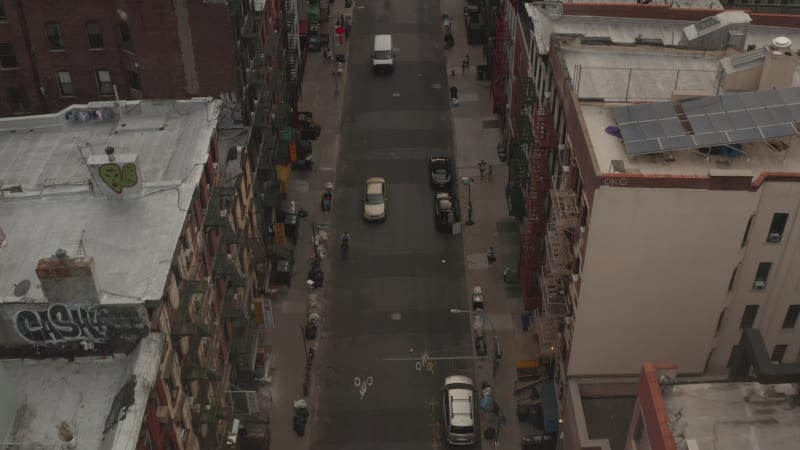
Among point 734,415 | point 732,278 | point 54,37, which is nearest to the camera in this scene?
point 734,415

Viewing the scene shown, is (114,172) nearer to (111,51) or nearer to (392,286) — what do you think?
(111,51)

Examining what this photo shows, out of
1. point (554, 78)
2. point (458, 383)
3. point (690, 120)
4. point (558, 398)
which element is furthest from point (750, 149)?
point (458, 383)

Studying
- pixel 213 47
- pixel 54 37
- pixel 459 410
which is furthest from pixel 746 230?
pixel 54 37

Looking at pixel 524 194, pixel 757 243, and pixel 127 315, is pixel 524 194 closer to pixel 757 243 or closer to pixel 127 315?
pixel 757 243

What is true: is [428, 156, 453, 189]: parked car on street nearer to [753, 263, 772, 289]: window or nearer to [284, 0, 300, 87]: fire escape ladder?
[284, 0, 300, 87]: fire escape ladder

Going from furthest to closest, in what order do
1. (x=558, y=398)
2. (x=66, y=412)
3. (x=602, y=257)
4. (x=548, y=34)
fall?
1. (x=548, y=34)
2. (x=558, y=398)
3. (x=602, y=257)
4. (x=66, y=412)
